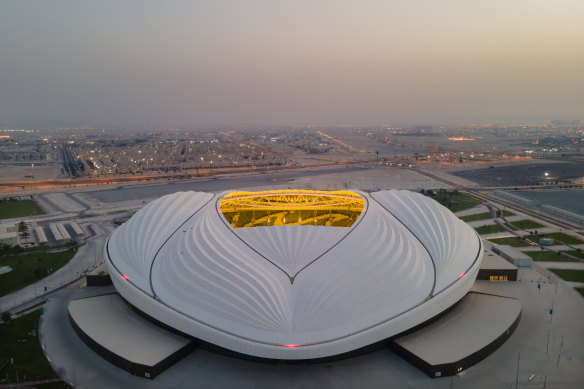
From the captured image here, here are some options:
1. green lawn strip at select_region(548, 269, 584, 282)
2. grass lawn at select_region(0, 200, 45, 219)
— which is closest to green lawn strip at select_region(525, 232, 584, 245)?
green lawn strip at select_region(548, 269, 584, 282)

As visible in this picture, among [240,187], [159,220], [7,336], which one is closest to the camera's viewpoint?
[7,336]

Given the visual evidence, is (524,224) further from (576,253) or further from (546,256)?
(546,256)

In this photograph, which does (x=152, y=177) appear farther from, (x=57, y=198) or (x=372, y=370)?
(x=372, y=370)

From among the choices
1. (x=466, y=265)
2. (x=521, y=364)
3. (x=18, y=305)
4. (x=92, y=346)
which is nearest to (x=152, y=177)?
(x=18, y=305)

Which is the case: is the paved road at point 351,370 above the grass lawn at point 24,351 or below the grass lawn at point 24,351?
above

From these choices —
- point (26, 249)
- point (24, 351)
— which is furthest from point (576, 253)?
point (26, 249)

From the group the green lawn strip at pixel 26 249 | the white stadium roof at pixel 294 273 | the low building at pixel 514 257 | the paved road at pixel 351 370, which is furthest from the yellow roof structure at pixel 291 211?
the green lawn strip at pixel 26 249

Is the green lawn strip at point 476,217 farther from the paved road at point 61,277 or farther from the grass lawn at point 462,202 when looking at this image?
the paved road at point 61,277
